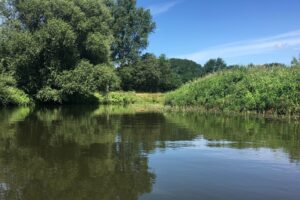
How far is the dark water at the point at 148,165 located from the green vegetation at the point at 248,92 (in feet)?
29.4

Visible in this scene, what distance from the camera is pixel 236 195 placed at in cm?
798

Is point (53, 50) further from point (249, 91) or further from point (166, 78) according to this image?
point (166, 78)

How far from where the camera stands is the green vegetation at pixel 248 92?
26.4 meters

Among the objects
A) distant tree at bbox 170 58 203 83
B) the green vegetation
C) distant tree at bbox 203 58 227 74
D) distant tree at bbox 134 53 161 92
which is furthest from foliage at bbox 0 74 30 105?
distant tree at bbox 170 58 203 83

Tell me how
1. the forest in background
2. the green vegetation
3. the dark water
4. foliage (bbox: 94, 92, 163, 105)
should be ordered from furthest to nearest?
1. foliage (bbox: 94, 92, 163, 105)
2. the forest in background
3. the green vegetation
4. the dark water

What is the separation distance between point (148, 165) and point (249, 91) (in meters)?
20.9

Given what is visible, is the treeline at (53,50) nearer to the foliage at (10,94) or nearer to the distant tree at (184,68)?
the foliage at (10,94)

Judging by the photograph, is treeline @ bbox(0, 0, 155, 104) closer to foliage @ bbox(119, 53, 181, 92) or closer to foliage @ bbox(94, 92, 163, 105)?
foliage @ bbox(94, 92, 163, 105)

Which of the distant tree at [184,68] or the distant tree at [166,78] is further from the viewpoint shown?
the distant tree at [184,68]

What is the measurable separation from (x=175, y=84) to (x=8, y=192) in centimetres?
8551

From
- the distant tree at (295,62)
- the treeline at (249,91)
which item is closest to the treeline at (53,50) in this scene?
the treeline at (249,91)

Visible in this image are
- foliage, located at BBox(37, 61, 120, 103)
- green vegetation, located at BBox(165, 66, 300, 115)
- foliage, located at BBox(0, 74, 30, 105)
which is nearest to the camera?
green vegetation, located at BBox(165, 66, 300, 115)

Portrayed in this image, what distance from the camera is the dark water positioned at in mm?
8164

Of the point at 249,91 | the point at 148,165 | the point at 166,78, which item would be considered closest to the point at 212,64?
the point at 166,78
